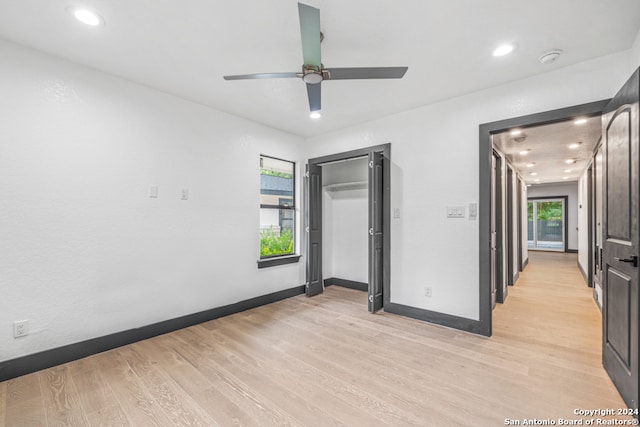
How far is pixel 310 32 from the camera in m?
1.71

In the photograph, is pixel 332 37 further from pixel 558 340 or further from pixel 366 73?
pixel 558 340

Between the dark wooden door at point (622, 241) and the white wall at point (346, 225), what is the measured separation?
2.98 meters

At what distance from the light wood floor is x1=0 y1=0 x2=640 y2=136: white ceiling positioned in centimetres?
257

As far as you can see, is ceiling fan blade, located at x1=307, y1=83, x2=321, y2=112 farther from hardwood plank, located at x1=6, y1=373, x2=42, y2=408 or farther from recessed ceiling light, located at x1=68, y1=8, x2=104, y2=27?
hardwood plank, located at x1=6, y1=373, x2=42, y2=408

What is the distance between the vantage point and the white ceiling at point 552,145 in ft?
11.8

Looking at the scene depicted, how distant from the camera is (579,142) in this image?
14.1 feet

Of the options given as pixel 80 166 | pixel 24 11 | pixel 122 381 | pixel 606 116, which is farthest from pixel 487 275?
pixel 24 11

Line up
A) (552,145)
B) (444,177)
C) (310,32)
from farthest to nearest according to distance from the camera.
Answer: (552,145)
(444,177)
(310,32)

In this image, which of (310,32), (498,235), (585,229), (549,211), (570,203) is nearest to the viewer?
(310,32)

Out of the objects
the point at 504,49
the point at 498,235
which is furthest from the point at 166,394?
the point at 498,235

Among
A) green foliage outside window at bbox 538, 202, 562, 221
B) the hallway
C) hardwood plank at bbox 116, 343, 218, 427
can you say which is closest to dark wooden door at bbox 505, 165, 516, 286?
the hallway

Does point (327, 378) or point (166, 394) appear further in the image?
point (327, 378)

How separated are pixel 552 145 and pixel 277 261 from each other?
15.4ft

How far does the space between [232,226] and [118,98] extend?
178 cm
